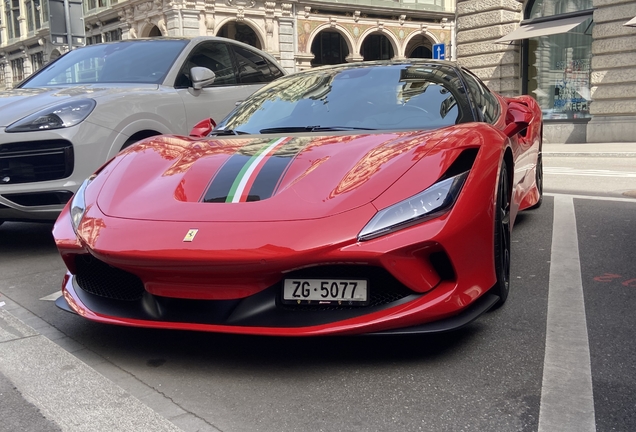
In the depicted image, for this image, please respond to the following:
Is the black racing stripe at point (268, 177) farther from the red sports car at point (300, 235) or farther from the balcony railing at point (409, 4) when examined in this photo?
the balcony railing at point (409, 4)

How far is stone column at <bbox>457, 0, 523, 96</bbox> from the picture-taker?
19656 mm

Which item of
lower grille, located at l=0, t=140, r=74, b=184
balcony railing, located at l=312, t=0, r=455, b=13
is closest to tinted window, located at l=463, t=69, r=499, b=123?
lower grille, located at l=0, t=140, r=74, b=184

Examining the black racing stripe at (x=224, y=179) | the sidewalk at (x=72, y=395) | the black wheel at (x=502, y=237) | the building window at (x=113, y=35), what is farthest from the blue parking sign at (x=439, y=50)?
the building window at (x=113, y=35)

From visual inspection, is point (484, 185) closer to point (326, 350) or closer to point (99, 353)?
point (326, 350)

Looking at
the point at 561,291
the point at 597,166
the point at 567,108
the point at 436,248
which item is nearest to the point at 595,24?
the point at 567,108

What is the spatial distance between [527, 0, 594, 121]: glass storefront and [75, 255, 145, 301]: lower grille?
667 inches

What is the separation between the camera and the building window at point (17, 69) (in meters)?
49.2

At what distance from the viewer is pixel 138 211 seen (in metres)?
2.93

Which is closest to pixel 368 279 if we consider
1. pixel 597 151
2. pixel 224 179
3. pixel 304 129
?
pixel 224 179

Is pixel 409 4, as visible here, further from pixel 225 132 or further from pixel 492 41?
pixel 225 132

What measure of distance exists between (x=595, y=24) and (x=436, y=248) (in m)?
16.8

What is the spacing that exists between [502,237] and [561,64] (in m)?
16.9

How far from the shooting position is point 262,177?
2969mm

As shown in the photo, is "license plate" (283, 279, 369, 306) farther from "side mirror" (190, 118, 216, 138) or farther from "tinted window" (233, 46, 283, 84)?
"tinted window" (233, 46, 283, 84)
